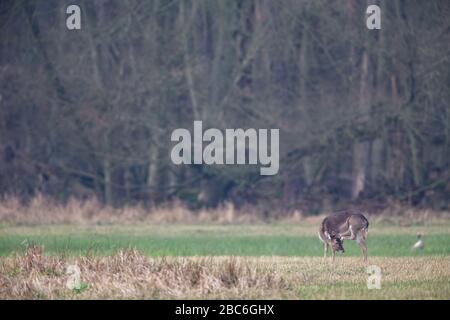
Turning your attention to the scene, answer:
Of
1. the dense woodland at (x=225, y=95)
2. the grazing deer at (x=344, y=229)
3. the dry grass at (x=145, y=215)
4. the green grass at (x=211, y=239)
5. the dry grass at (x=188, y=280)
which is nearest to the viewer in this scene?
the dry grass at (x=188, y=280)

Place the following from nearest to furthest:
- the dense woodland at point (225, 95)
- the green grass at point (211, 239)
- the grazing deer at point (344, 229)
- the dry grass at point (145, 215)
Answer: the grazing deer at point (344, 229)
the green grass at point (211, 239)
the dry grass at point (145, 215)
the dense woodland at point (225, 95)

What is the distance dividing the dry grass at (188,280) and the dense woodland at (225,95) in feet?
59.4

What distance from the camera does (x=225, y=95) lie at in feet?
117

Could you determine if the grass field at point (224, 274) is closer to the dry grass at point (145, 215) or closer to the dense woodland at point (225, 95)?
the dry grass at point (145, 215)

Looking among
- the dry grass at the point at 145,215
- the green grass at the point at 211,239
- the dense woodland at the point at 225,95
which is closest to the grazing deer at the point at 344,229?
the green grass at the point at 211,239

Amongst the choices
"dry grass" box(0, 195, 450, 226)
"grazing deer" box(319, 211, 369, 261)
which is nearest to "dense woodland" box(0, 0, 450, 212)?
"dry grass" box(0, 195, 450, 226)

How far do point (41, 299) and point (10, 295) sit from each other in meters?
0.52

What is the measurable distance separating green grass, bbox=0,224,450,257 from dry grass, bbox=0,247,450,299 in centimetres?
177

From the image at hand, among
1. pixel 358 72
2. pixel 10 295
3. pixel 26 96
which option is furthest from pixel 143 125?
pixel 10 295

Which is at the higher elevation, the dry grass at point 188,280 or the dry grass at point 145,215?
the dry grass at point 145,215

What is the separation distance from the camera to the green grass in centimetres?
2041

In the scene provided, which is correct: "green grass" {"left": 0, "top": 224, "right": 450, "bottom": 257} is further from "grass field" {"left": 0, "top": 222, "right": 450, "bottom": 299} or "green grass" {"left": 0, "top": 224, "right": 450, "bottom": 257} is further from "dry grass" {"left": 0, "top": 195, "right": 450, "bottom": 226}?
"dry grass" {"left": 0, "top": 195, "right": 450, "bottom": 226}

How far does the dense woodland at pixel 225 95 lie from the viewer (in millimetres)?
33500

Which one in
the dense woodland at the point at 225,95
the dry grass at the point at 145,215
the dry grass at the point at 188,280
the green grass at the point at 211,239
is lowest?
the dry grass at the point at 188,280
